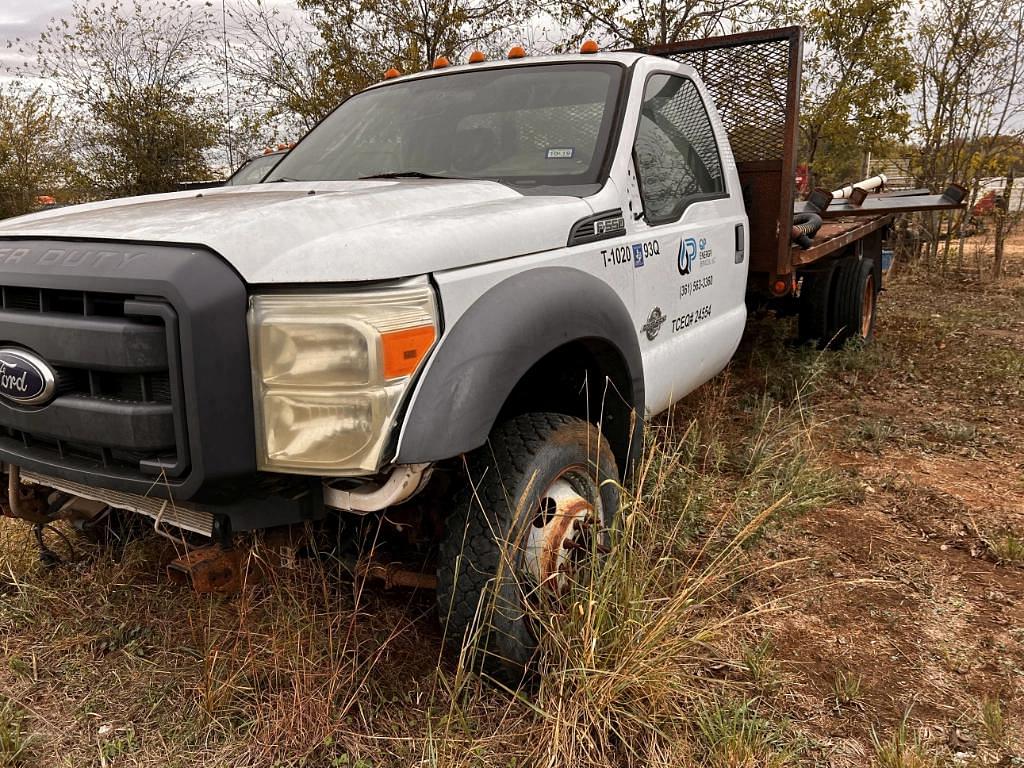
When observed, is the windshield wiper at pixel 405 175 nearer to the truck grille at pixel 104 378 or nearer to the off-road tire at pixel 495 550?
the off-road tire at pixel 495 550

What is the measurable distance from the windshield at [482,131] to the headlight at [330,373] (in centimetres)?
125

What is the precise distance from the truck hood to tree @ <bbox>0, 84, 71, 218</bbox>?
480 inches

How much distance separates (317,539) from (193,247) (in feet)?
3.74

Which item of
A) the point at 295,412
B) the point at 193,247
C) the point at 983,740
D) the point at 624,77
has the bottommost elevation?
the point at 983,740

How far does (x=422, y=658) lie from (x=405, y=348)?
1.13 metres

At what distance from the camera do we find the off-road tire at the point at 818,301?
5844mm

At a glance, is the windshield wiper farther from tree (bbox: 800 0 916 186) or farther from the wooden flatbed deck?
tree (bbox: 800 0 916 186)

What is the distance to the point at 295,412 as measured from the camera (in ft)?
5.97

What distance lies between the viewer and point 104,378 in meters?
1.92

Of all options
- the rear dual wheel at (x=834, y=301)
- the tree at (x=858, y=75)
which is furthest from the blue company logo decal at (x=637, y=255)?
the tree at (x=858, y=75)

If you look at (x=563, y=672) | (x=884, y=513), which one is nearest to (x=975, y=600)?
(x=884, y=513)

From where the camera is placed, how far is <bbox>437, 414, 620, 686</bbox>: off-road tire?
83.4 inches

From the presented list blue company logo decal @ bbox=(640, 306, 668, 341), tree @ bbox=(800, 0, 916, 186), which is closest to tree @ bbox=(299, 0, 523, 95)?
tree @ bbox=(800, 0, 916, 186)

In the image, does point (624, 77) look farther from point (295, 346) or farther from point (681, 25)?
point (681, 25)
